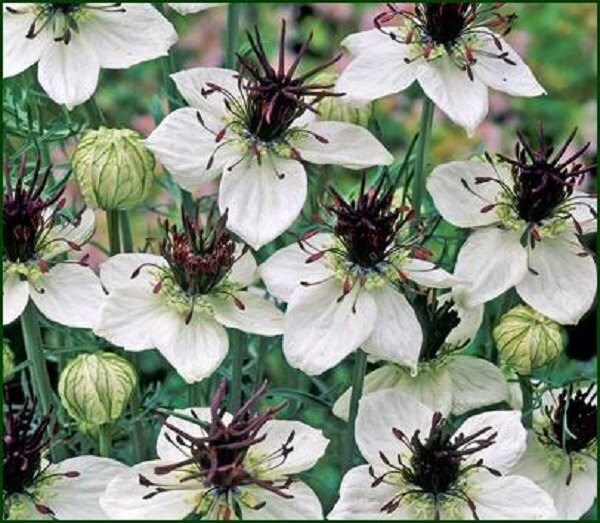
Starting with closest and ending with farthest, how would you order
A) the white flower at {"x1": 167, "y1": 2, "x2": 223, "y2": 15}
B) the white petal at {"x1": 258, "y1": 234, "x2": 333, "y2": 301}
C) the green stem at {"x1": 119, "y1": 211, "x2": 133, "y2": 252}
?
the white petal at {"x1": 258, "y1": 234, "x2": 333, "y2": 301} < the white flower at {"x1": 167, "y1": 2, "x2": 223, "y2": 15} < the green stem at {"x1": 119, "y1": 211, "x2": 133, "y2": 252}

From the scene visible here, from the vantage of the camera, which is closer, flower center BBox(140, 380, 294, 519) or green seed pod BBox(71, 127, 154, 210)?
flower center BBox(140, 380, 294, 519)

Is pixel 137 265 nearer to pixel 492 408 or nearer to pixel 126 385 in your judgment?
pixel 126 385

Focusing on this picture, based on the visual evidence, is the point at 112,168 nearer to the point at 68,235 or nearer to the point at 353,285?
the point at 68,235

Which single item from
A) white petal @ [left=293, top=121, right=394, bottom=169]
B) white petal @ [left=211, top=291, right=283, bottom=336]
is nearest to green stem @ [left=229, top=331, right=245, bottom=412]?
white petal @ [left=211, top=291, right=283, bottom=336]

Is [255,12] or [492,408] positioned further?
[255,12]

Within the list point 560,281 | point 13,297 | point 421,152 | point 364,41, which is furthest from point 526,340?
point 13,297

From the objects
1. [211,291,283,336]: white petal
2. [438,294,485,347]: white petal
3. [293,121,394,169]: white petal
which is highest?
[293,121,394,169]: white petal

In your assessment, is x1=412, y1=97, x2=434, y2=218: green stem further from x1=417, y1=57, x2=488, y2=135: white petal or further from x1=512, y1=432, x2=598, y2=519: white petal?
x1=512, y1=432, x2=598, y2=519: white petal

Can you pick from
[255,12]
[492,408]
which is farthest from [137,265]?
[255,12]
